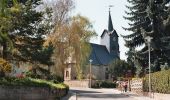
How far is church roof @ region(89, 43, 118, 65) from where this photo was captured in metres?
95.7

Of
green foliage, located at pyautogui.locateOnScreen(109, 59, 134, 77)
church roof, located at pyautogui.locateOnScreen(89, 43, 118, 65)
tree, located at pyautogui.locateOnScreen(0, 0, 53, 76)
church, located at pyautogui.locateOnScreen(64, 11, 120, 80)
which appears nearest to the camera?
tree, located at pyautogui.locateOnScreen(0, 0, 53, 76)

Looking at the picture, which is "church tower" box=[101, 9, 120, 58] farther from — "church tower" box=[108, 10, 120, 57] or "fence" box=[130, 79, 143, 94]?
"fence" box=[130, 79, 143, 94]

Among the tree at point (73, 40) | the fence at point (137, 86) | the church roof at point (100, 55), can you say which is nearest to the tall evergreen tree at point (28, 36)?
the fence at point (137, 86)

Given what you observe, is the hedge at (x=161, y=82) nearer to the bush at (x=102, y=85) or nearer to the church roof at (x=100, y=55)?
the bush at (x=102, y=85)

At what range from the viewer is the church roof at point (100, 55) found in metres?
95.7

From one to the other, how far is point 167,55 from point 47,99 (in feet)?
57.7

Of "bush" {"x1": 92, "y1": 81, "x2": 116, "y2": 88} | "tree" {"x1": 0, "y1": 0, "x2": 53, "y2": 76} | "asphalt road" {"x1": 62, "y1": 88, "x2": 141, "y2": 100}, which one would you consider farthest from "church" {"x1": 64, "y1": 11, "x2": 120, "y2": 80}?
"tree" {"x1": 0, "y1": 0, "x2": 53, "y2": 76}

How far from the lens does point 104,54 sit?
333 ft

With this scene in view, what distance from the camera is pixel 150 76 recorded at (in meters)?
33.8

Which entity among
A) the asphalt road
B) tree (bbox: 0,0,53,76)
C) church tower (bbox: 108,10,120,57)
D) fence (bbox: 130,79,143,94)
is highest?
church tower (bbox: 108,10,120,57)

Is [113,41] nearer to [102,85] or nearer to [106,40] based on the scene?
[106,40]

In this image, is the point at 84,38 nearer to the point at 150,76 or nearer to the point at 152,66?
the point at 152,66

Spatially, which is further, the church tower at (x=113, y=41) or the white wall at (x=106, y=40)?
the white wall at (x=106, y=40)

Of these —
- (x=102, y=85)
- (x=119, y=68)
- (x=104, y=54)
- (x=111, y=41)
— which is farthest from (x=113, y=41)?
(x=102, y=85)
